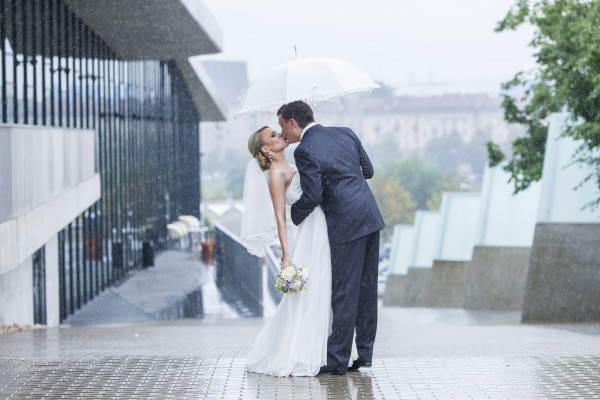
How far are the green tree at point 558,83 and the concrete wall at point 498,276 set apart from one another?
6.65 ft

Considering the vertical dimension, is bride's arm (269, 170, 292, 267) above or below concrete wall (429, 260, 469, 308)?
above

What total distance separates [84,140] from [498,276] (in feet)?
42.0

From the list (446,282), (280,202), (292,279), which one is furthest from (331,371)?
(446,282)

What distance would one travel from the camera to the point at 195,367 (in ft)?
29.7

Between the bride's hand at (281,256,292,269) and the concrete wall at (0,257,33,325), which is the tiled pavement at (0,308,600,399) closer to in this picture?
the bride's hand at (281,256,292,269)

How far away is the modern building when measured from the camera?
58.9ft

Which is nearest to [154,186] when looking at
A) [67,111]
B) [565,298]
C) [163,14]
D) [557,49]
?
[163,14]

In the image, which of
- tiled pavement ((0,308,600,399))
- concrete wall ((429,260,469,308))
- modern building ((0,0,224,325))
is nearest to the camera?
tiled pavement ((0,308,600,399))

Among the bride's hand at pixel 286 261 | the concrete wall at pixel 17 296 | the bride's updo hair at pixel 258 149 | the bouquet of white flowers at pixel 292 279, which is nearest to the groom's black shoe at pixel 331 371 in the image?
the bouquet of white flowers at pixel 292 279

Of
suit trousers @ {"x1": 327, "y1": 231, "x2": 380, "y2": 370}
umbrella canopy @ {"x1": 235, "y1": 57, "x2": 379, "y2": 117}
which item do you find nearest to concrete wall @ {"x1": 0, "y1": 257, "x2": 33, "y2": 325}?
umbrella canopy @ {"x1": 235, "y1": 57, "x2": 379, "y2": 117}

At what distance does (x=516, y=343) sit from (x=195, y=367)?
4.14 meters

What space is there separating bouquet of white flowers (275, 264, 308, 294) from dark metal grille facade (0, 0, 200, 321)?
14.2 meters

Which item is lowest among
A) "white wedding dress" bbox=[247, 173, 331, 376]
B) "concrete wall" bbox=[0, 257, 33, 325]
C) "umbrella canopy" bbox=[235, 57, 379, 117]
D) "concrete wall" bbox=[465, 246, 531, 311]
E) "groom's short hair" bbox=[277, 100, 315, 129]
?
"concrete wall" bbox=[465, 246, 531, 311]

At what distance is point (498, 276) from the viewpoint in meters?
33.2
